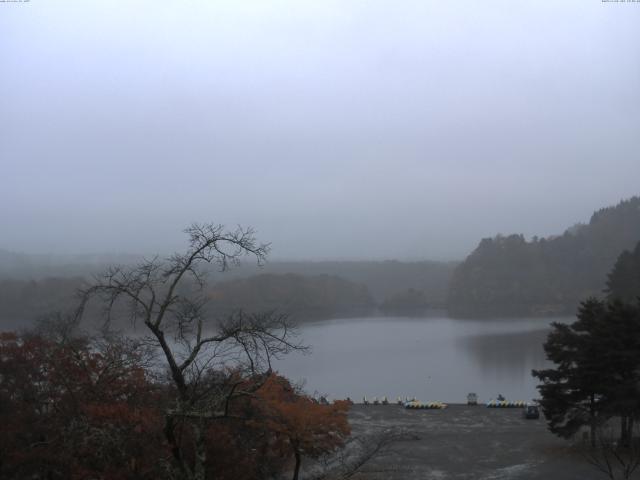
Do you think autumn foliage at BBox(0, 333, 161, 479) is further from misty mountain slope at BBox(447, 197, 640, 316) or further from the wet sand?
misty mountain slope at BBox(447, 197, 640, 316)

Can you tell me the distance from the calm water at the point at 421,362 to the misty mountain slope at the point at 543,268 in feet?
70.6

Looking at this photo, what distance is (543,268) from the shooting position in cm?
6175

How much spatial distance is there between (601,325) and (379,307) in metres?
47.6

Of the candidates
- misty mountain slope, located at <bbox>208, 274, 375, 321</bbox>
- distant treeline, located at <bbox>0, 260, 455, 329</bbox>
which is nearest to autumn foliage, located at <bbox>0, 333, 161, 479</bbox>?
distant treeline, located at <bbox>0, 260, 455, 329</bbox>

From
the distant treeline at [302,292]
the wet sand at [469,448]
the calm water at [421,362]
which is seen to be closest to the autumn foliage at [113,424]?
the wet sand at [469,448]

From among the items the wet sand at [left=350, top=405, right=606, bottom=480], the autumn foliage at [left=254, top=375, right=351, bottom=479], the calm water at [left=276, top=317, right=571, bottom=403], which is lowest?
the calm water at [left=276, top=317, right=571, bottom=403]

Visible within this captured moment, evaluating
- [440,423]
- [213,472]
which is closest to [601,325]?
[440,423]

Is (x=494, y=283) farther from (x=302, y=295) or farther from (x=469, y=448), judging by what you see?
(x=469, y=448)

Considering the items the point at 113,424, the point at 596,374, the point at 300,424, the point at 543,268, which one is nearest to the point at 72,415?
the point at 113,424

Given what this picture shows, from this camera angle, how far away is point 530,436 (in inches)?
406

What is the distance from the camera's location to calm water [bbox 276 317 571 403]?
1758 centimetres

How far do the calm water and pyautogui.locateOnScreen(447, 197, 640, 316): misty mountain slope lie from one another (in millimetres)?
21533

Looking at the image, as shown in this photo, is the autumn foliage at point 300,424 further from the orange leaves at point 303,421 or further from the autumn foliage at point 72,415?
the autumn foliage at point 72,415

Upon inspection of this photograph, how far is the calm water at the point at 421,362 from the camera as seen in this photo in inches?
692
